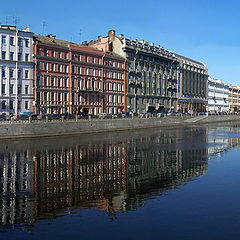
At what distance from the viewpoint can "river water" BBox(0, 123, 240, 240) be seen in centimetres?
1506

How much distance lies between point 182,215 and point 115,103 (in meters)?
71.9

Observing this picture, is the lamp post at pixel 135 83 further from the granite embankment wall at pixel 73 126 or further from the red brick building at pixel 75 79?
the granite embankment wall at pixel 73 126

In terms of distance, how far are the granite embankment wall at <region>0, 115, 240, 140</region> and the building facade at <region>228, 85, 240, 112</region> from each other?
98287mm

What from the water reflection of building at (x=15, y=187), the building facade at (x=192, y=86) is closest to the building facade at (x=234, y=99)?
the building facade at (x=192, y=86)

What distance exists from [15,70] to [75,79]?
50.6ft

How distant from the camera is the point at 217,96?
530ft

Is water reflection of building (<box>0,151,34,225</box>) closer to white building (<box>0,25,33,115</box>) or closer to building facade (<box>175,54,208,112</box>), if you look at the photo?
white building (<box>0,25,33,115</box>)

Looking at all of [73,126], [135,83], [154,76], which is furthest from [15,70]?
[154,76]

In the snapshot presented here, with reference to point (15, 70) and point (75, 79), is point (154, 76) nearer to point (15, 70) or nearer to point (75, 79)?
point (75, 79)

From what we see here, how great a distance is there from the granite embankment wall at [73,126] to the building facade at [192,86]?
30.2 meters

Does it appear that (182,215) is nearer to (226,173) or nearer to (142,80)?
(226,173)

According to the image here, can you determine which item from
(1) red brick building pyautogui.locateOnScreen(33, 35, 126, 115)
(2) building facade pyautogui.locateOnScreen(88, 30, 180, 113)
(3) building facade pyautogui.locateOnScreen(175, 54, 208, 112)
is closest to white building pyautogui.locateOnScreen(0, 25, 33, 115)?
(1) red brick building pyautogui.locateOnScreen(33, 35, 126, 115)

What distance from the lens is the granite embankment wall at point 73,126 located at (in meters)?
49.8

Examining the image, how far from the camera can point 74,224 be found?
15.6 metres
